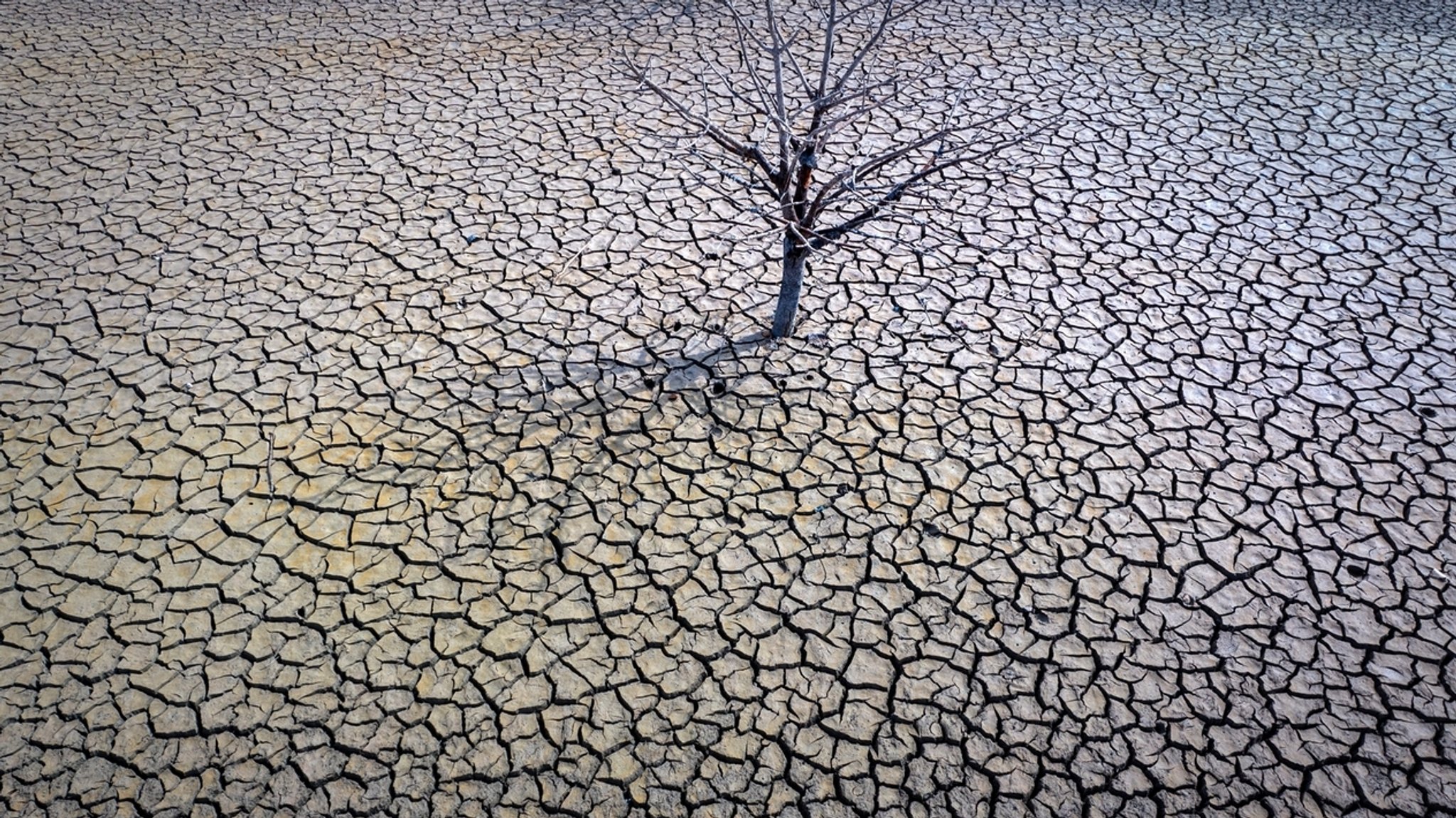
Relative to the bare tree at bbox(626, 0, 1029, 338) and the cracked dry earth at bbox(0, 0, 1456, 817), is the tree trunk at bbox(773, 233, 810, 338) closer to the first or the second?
the bare tree at bbox(626, 0, 1029, 338)

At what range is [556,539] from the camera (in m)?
3.22

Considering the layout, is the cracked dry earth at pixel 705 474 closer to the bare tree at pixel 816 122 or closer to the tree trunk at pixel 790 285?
the tree trunk at pixel 790 285

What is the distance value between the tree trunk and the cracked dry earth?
0.47ft

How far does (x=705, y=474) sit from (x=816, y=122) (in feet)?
4.57

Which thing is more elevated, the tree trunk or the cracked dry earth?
the tree trunk

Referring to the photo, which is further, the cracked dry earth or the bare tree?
the bare tree

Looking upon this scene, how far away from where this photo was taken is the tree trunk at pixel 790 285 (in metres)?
3.79

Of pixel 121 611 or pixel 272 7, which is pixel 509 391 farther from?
pixel 272 7

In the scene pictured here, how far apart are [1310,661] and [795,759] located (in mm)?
1579

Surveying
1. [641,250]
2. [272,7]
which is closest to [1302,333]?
[641,250]

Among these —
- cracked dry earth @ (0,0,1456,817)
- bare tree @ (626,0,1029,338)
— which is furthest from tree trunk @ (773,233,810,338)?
cracked dry earth @ (0,0,1456,817)

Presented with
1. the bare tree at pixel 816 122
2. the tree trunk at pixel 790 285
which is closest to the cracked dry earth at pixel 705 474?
the tree trunk at pixel 790 285

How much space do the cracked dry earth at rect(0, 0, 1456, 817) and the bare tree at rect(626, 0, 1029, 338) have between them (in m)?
0.29

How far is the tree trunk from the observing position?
379 cm
